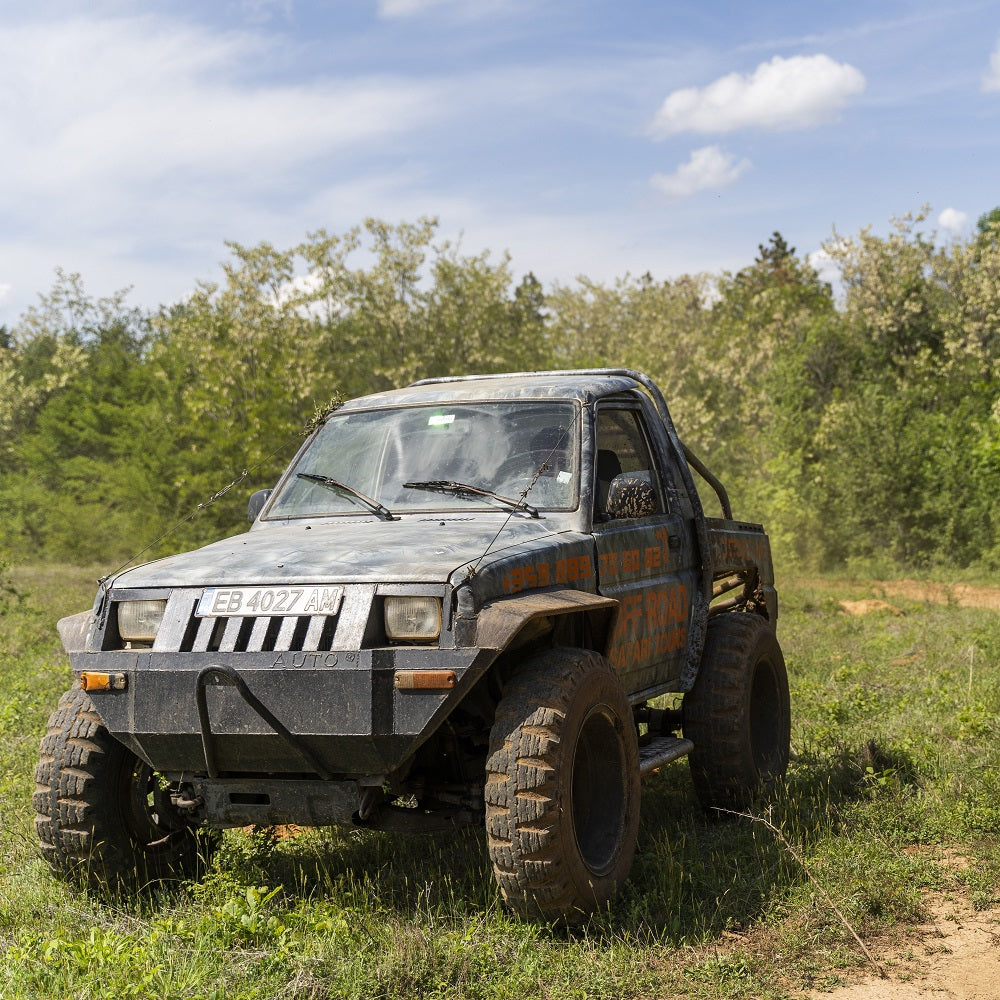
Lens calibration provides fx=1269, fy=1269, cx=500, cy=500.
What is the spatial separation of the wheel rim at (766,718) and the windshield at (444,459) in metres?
1.90

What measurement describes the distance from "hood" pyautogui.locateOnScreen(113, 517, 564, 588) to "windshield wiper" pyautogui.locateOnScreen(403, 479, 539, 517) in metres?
0.12

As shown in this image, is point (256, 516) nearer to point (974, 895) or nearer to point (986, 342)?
point (974, 895)

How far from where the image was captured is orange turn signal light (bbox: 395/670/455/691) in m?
4.32

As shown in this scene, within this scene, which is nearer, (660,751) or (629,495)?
(629,495)

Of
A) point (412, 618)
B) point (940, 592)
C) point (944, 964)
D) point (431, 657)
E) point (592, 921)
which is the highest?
point (412, 618)

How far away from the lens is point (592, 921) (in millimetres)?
4633

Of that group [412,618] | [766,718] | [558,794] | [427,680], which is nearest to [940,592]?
[766,718]

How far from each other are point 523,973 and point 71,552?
27244mm

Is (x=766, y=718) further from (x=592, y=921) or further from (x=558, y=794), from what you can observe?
(x=558, y=794)

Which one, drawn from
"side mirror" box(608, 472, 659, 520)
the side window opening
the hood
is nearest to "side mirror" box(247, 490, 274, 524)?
the hood

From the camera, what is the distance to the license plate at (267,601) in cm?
451

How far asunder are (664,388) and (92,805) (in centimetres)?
3357

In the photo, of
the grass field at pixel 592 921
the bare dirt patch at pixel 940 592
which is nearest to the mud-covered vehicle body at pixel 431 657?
the grass field at pixel 592 921

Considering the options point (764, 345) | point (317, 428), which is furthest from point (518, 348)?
point (317, 428)
